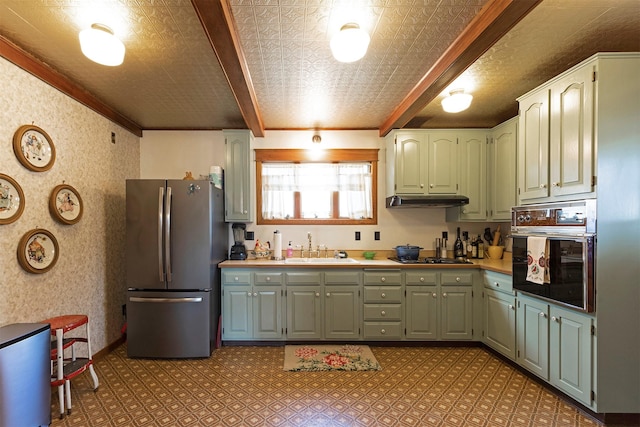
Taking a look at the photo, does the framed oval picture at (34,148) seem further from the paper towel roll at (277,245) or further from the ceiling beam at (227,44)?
the paper towel roll at (277,245)

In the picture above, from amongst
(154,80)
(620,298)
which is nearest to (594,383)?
(620,298)

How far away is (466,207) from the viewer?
349 centimetres

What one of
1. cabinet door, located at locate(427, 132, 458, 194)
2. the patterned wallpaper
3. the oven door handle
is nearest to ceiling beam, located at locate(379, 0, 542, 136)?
cabinet door, located at locate(427, 132, 458, 194)

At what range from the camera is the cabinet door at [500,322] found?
2.66 metres

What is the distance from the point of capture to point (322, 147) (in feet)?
12.5

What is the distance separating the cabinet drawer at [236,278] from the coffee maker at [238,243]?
292mm

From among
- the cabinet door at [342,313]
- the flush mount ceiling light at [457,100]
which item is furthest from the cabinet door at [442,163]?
the cabinet door at [342,313]

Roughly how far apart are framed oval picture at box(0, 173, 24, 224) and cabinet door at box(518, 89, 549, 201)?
3857 mm

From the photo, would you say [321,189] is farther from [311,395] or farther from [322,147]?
[311,395]

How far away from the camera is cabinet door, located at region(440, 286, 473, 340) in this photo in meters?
3.15

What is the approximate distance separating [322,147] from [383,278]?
1790 millimetres

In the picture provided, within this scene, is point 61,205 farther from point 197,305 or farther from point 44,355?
Answer: point 197,305

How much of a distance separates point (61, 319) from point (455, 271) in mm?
3528

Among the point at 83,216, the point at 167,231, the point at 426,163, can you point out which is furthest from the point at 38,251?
the point at 426,163
